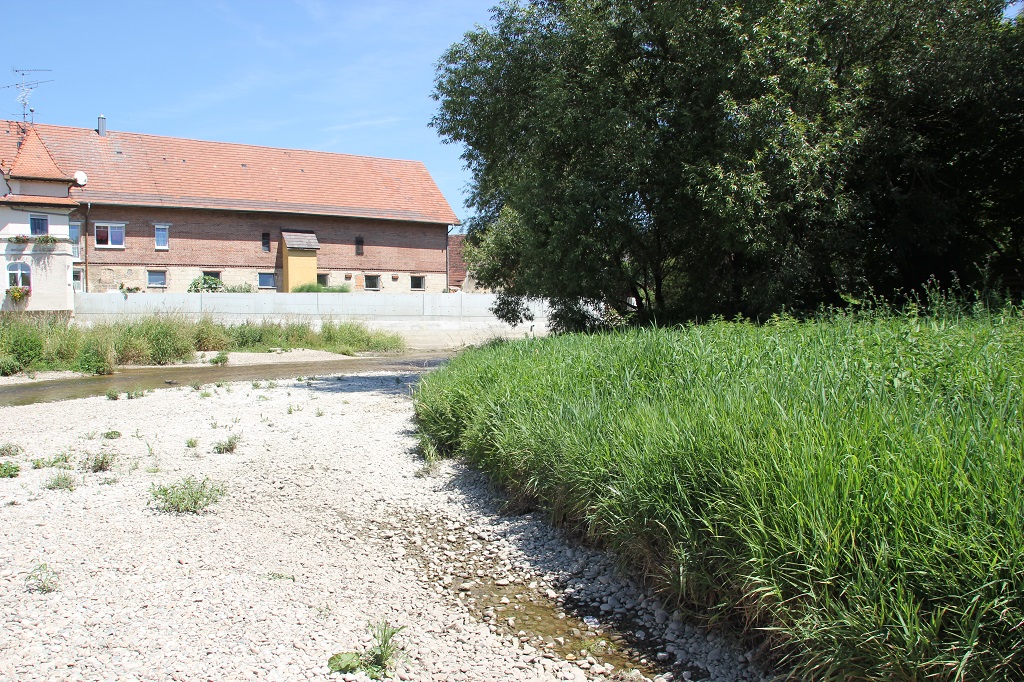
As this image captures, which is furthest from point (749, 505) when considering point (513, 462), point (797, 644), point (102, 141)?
point (102, 141)

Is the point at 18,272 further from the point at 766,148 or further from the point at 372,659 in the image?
the point at 372,659

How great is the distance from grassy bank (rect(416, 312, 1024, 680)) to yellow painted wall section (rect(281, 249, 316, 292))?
39.2 metres

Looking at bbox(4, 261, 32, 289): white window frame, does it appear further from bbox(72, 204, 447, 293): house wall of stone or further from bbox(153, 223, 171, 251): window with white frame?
bbox(153, 223, 171, 251): window with white frame

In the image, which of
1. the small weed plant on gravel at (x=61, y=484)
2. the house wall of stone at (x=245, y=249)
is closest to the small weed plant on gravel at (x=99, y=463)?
the small weed plant on gravel at (x=61, y=484)

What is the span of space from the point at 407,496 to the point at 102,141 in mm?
44089

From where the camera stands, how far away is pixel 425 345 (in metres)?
35.1

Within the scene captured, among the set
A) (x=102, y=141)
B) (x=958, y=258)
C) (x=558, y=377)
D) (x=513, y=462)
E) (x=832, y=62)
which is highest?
(x=102, y=141)

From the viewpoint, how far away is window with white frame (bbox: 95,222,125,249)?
40.9 metres

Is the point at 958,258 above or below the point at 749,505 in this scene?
above

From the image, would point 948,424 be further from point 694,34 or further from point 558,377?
point 694,34

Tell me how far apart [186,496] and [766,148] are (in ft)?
33.3

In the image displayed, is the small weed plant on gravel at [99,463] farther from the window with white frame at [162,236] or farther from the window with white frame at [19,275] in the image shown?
the window with white frame at [162,236]

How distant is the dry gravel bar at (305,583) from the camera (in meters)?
4.50

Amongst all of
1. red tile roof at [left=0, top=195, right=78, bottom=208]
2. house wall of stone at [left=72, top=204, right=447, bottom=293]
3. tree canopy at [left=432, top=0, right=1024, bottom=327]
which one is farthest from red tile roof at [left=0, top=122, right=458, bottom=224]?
tree canopy at [left=432, top=0, right=1024, bottom=327]
